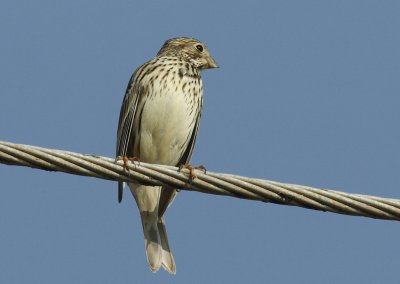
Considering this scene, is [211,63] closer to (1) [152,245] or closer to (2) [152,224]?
(2) [152,224]

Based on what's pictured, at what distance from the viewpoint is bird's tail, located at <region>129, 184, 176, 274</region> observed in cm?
880

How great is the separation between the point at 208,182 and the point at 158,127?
125 inches

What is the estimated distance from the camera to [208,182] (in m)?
5.55

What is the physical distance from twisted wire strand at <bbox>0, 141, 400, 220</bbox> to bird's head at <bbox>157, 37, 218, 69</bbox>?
13.8ft

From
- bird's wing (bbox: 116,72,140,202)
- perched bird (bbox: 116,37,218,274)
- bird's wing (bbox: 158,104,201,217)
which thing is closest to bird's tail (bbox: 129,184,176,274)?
perched bird (bbox: 116,37,218,274)

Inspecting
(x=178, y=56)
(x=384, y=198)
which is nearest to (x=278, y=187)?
(x=384, y=198)

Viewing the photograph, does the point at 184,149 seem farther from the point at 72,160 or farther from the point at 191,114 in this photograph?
the point at 72,160

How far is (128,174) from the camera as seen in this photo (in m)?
5.50

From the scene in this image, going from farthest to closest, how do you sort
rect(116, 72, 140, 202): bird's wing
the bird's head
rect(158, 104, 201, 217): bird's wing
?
1. the bird's head
2. rect(116, 72, 140, 202): bird's wing
3. rect(158, 104, 201, 217): bird's wing

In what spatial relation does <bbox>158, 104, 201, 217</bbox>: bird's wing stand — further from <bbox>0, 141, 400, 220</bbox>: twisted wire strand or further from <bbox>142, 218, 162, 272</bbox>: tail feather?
<bbox>0, 141, 400, 220</bbox>: twisted wire strand

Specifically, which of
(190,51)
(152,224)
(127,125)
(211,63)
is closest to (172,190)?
(152,224)

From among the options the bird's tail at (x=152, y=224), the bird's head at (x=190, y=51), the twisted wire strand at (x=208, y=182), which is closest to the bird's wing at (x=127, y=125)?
the bird's tail at (x=152, y=224)

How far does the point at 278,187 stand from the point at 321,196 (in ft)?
0.81

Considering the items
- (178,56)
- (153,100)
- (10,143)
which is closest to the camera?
(10,143)
